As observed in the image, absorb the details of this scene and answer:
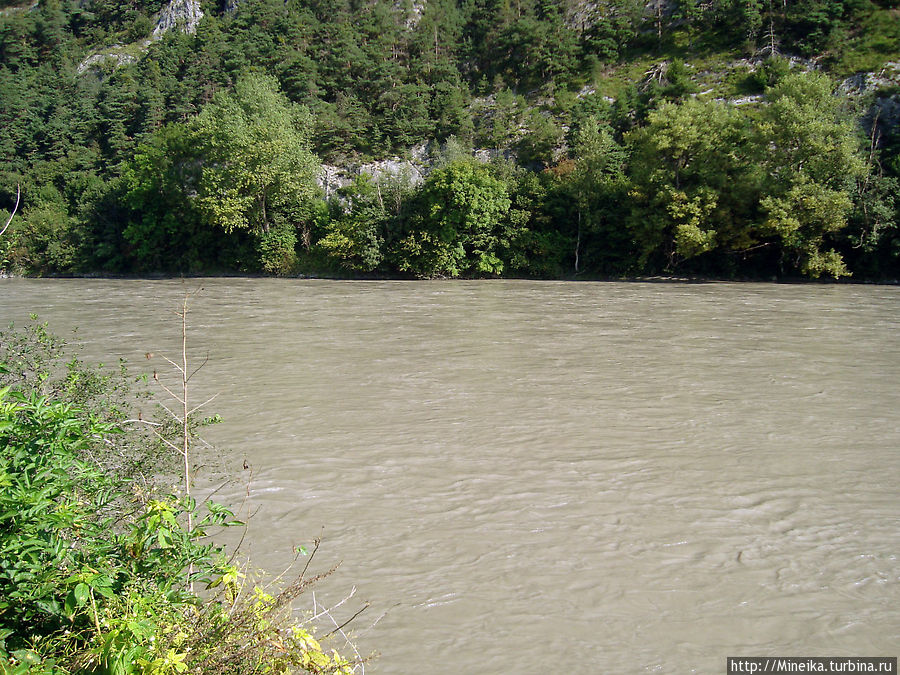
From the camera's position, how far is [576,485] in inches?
324

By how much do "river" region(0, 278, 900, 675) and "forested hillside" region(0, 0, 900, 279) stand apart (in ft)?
52.3

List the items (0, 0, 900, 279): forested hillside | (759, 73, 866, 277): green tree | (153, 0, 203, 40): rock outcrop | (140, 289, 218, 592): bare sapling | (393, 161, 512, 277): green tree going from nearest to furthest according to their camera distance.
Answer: (140, 289, 218, 592): bare sapling
(759, 73, 866, 277): green tree
(0, 0, 900, 279): forested hillside
(393, 161, 512, 277): green tree
(153, 0, 203, 40): rock outcrop

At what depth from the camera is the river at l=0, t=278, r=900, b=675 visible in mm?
5500

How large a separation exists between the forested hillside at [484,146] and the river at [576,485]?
15.9 m

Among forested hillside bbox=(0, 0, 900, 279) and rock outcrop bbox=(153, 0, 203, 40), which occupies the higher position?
rock outcrop bbox=(153, 0, 203, 40)

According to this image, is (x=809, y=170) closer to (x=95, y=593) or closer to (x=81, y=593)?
(x=95, y=593)

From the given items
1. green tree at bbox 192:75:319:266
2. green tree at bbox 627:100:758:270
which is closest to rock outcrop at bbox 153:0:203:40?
green tree at bbox 192:75:319:266

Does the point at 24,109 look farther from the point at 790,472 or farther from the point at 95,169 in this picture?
the point at 790,472

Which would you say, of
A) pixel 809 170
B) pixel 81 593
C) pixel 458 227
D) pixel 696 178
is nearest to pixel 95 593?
pixel 81 593

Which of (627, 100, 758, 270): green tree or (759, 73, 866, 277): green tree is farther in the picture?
(627, 100, 758, 270): green tree

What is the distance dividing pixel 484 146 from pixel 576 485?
146ft

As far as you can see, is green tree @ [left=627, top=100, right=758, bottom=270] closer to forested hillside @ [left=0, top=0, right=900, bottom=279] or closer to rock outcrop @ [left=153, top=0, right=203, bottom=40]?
forested hillside @ [left=0, top=0, right=900, bottom=279]

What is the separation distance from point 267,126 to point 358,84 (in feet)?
59.5

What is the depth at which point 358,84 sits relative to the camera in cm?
5769
